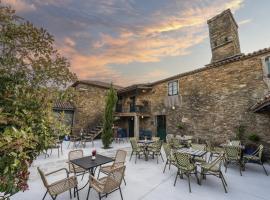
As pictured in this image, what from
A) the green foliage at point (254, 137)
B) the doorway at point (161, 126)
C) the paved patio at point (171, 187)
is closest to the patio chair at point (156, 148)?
the paved patio at point (171, 187)

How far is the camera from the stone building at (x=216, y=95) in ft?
25.6

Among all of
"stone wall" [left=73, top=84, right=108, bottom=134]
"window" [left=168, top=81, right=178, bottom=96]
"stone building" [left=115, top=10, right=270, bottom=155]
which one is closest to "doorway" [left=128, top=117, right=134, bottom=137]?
"stone building" [left=115, top=10, right=270, bottom=155]

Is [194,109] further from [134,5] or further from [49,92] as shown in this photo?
[49,92]

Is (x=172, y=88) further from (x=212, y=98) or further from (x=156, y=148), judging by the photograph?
(x=156, y=148)

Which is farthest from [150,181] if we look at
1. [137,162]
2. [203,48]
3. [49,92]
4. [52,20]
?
[203,48]

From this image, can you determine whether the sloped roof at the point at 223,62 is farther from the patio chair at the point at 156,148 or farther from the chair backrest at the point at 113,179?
the chair backrest at the point at 113,179

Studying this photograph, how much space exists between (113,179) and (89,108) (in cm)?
1201

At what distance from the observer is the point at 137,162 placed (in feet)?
22.2

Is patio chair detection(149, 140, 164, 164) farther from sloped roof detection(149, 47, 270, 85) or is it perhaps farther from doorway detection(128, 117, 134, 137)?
doorway detection(128, 117, 134, 137)

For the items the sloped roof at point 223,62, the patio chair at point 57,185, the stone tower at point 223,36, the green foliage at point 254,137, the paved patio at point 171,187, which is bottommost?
the paved patio at point 171,187

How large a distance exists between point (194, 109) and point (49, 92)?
33.0 ft

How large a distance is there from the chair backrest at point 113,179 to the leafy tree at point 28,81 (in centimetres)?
178

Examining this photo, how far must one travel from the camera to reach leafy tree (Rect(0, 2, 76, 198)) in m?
1.69

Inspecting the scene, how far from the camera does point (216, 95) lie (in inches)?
372
